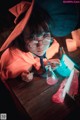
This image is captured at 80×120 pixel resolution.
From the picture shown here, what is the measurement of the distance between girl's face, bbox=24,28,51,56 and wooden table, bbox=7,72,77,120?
0.23 m

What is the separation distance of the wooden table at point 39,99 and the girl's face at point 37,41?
0.23 m

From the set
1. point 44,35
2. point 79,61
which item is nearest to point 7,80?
point 44,35

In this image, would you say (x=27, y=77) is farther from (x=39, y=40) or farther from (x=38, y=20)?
(x=38, y=20)

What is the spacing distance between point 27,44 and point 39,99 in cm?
36

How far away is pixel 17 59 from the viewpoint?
1.20 metres

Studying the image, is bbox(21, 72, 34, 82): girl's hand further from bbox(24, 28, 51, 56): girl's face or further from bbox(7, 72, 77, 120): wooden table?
bbox(24, 28, 51, 56): girl's face

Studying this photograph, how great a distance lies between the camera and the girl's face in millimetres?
1014

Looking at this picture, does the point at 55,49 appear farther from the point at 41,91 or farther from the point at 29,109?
the point at 29,109

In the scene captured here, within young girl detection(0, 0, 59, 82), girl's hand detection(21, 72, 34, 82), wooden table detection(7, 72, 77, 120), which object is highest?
young girl detection(0, 0, 59, 82)

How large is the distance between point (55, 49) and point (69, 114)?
0.54 meters

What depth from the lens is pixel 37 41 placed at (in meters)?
1.04

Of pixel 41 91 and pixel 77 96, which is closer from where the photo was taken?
pixel 77 96

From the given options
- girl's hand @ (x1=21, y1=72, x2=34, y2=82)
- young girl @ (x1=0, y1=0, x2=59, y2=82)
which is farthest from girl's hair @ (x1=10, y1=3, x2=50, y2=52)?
girl's hand @ (x1=21, y1=72, x2=34, y2=82)

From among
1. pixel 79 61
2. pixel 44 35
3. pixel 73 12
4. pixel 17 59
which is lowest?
pixel 79 61
